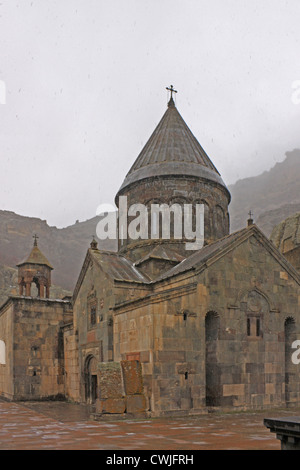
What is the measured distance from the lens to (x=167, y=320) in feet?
47.0

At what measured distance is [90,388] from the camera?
1947 cm

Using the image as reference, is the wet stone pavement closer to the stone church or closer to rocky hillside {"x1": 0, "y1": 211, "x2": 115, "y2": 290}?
the stone church

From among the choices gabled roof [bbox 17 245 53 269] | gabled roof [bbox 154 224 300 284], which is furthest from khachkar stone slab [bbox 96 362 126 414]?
gabled roof [bbox 17 245 53 269]

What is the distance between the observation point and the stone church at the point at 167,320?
1421 cm

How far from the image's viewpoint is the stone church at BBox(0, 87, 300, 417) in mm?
14211

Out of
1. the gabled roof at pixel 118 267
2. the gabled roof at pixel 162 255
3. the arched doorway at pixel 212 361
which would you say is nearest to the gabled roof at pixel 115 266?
the gabled roof at pixel 118 267

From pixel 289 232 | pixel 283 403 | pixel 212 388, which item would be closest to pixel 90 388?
pixel 212 388

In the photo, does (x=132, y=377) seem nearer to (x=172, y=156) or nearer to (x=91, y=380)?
(x=91, y=380)

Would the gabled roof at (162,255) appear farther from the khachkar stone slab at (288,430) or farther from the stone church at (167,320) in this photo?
the khachkar stone slab at (288,430)

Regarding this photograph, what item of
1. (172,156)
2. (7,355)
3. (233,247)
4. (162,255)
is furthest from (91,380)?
(172,156)

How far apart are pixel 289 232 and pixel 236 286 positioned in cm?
905

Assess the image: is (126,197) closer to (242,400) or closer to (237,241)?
(237,241)

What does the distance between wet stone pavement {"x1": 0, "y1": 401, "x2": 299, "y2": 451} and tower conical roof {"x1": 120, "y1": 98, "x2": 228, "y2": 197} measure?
41.0 ft

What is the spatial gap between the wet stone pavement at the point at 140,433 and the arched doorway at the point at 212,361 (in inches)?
40.6
